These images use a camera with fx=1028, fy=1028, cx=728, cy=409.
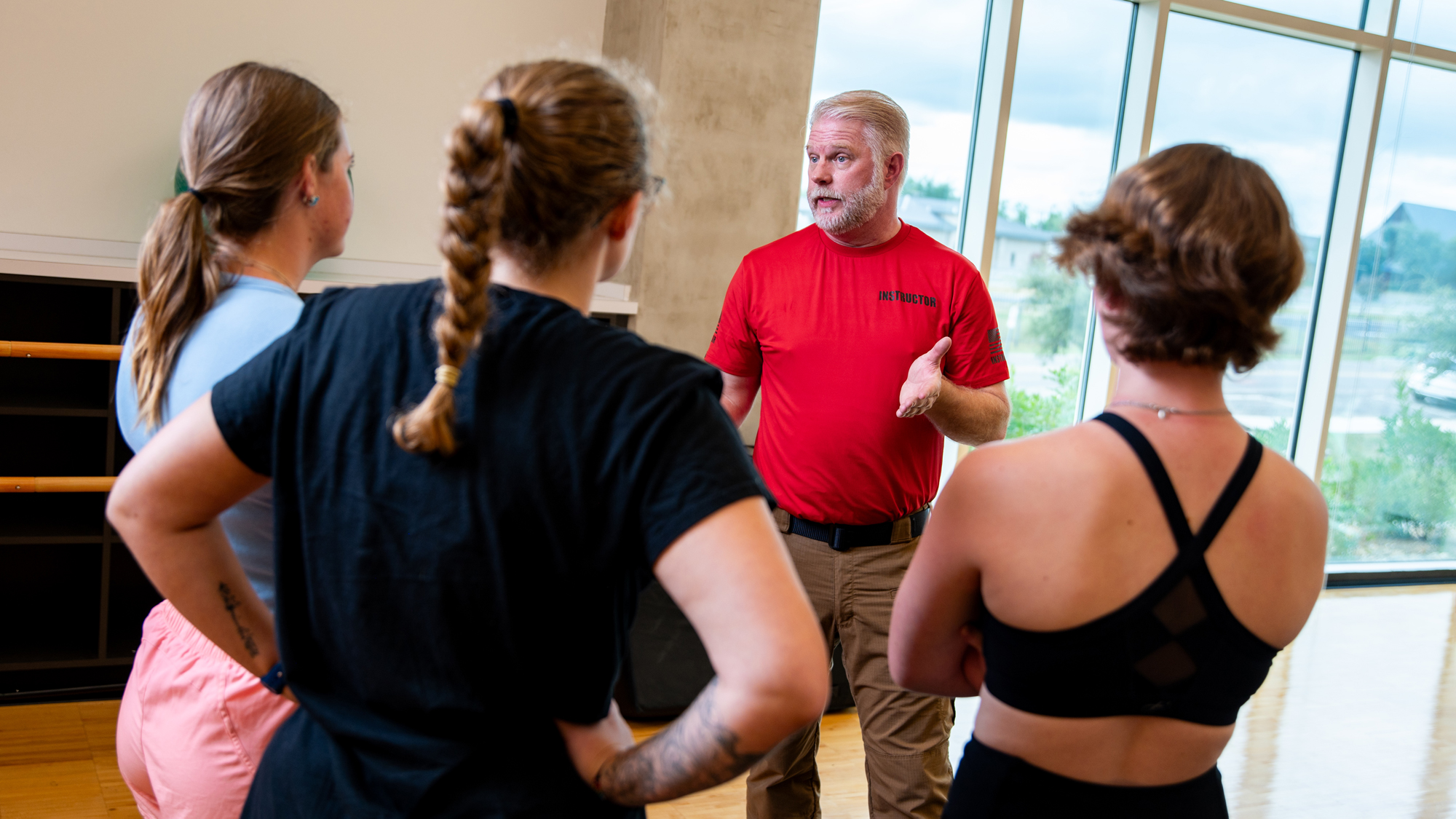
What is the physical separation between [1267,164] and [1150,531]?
162 inches

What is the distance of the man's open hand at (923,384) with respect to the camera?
81.0 inches

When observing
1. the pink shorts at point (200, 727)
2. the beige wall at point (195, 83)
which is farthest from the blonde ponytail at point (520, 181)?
the beige wall at point (195, 83)

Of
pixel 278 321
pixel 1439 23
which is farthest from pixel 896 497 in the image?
pixel 1439 23

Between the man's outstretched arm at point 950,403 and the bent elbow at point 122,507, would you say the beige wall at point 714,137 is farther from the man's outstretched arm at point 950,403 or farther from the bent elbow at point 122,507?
the bent elbow at point 122,507

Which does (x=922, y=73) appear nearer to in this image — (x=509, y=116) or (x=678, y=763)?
(x=509, y=116)

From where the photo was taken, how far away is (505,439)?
33.1 inches

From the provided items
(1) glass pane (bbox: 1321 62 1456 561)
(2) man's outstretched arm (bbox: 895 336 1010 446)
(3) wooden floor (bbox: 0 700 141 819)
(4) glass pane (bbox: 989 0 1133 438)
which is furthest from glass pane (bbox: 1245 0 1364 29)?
(3) wooden floor (bbox: 0 700 141 819)

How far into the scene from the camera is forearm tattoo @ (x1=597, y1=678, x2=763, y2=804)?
0.89 meters

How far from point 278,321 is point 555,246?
20.5 inches

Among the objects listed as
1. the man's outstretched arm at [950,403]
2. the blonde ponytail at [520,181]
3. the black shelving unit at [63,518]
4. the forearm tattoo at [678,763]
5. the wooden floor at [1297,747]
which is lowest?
the wooden floor at [1297,747]

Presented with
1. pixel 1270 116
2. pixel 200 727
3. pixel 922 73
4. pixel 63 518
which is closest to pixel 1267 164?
pixel 1270 116

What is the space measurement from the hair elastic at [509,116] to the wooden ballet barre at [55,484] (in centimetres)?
258

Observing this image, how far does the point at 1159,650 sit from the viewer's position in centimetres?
110

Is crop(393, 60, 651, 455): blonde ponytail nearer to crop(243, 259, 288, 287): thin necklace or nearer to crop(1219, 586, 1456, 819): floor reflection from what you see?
crop(243, 259, 288, 287): thin necklace
